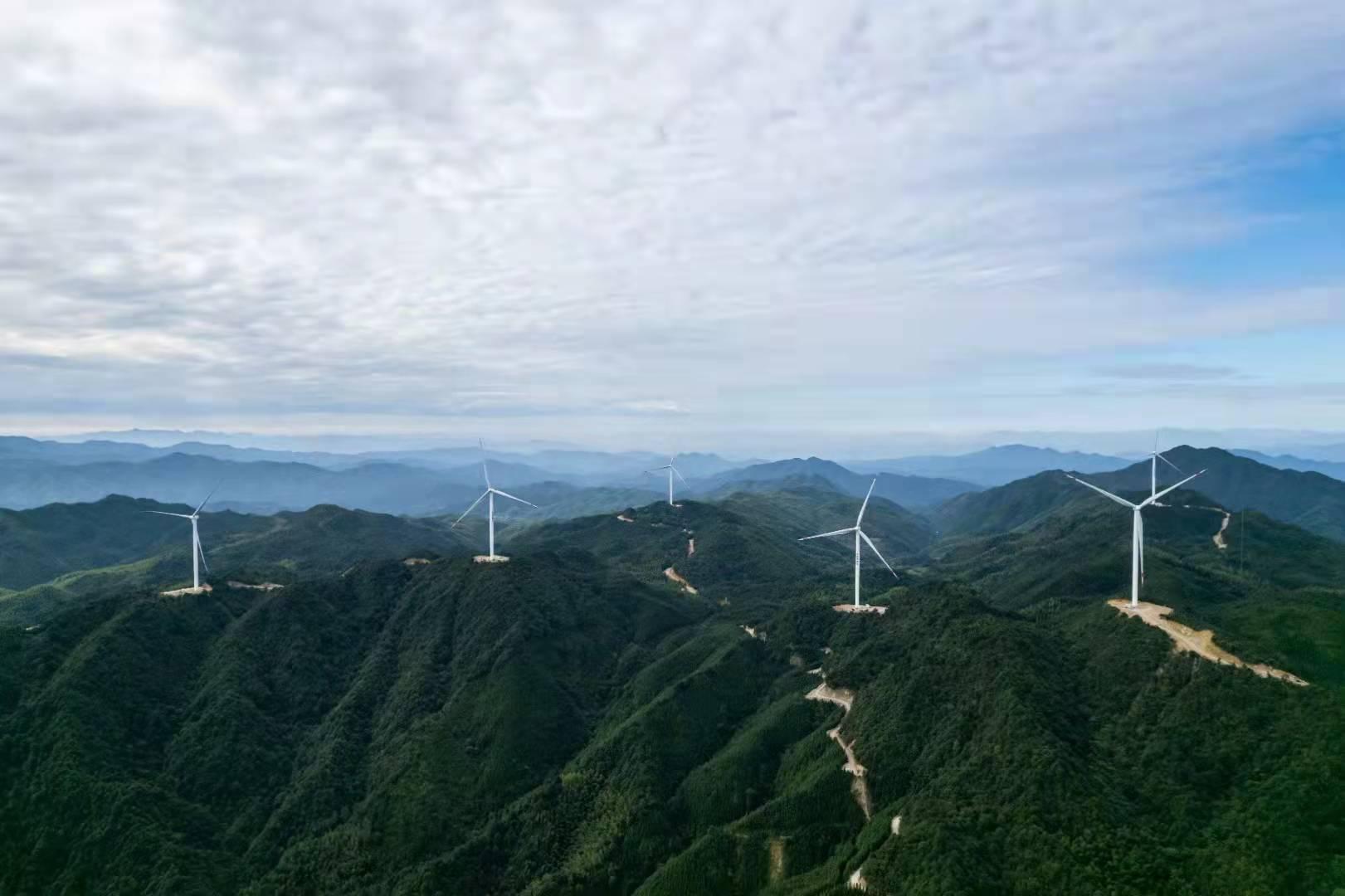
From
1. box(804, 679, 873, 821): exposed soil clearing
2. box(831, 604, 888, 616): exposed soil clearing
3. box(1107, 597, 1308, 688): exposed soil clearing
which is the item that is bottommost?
box(804, 679, 873, 821): exposed soil clearing

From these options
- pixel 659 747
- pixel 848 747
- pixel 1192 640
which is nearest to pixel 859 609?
pixel 848 747

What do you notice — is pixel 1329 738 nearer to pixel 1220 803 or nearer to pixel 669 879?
pixel 1220 803

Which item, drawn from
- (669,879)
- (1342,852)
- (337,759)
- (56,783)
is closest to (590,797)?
(669,879)

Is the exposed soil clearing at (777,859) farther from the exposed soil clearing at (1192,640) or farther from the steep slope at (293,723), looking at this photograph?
the exposed soil clearing at (1192,640)

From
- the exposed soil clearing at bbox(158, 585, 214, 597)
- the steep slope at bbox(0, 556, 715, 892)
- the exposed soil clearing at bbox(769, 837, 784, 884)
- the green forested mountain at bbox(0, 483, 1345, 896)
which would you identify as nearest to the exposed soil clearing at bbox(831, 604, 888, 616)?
the green forested mountain at bbox(0, 483, 1345, 896)

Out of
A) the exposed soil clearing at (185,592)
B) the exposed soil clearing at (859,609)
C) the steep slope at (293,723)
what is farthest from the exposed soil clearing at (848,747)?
the exposed soil clearing at (185,592)

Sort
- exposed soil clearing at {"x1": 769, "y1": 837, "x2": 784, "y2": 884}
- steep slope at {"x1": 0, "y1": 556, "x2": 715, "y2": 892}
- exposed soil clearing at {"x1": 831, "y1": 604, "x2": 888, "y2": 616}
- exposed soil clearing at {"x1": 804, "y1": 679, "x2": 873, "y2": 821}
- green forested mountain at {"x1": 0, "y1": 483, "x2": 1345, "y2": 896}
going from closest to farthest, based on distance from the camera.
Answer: green forested mountain at {"x1": 0, "y1": 483, "x2": 1345, "y2": 896}
exposed soil clearing at {"x1": 769, "y1": 837, "x2": 784, "y2": 884}
exposed soil clearing at {"x1": 804, "y1": 679, "x2": 873, "y2": 821}
steep slope at {"x1": 0, "y1": 556, "x2": 715, "y2": 892}
exposed soil clearing at {"x1": 831, "y1": 604, "x2": 888, "y2": 616}

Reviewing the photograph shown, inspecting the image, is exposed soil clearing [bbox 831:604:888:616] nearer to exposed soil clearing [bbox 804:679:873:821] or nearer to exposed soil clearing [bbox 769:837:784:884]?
exposed soil clearing [bbox 804:679:873:821]
